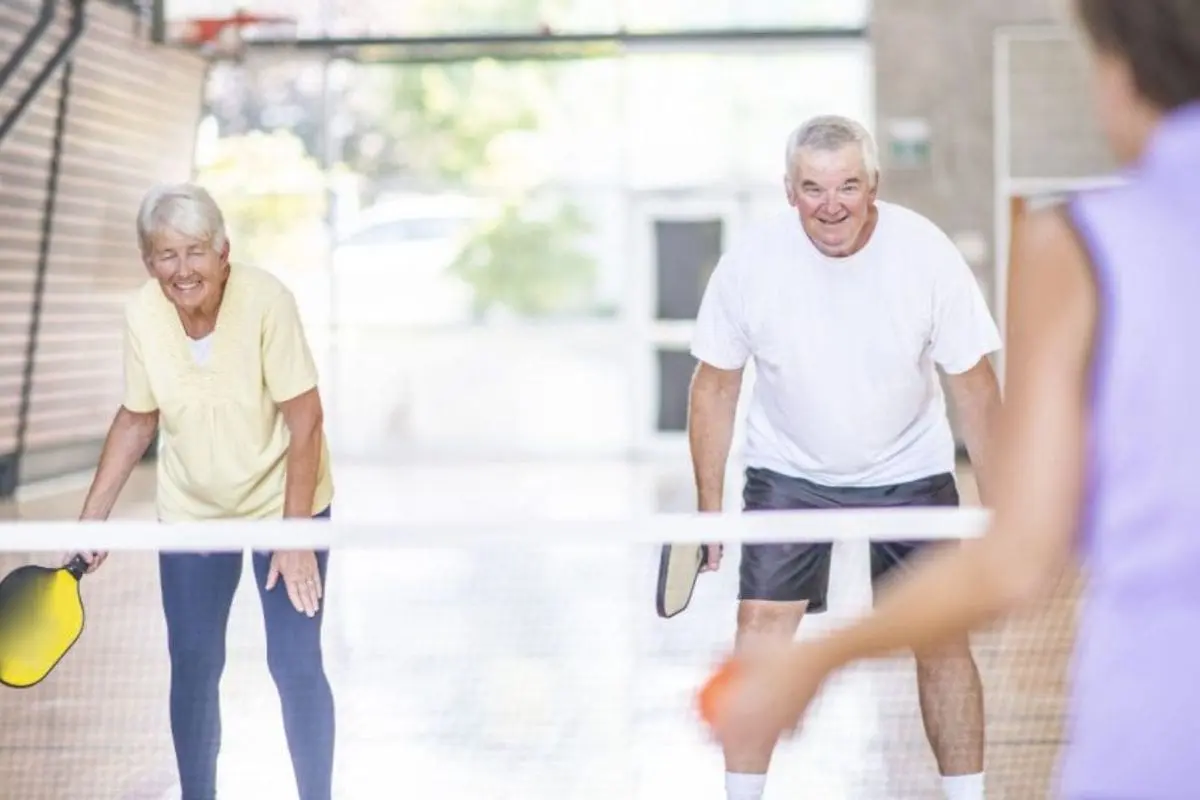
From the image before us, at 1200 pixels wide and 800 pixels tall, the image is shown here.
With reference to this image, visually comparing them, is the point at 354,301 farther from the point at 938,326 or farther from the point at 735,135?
the point at 938,326

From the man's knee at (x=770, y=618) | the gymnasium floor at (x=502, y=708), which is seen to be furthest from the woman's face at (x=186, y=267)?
the man's knee at (x=770, y=618)

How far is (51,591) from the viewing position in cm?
397

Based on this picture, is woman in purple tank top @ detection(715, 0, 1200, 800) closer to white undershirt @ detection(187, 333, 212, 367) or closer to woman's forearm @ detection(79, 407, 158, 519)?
white undershirt @ detection(187, 333, 212, 367)

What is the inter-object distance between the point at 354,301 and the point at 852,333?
1485 cm

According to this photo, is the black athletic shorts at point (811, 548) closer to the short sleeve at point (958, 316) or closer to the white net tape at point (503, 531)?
the short sleeve at point (958, 316)

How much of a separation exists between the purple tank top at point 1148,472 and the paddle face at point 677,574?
283 centimetres

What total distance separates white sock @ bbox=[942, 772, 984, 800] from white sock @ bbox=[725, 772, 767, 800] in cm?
46

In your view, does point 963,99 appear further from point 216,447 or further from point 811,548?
point 216,447

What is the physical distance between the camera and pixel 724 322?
13.8ft

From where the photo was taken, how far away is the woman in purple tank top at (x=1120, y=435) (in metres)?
1.29

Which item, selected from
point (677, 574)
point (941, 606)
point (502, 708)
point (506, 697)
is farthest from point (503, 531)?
point (506, 697)

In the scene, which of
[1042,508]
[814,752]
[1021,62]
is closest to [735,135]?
[1021,62]

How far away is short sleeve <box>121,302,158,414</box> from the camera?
4117mm

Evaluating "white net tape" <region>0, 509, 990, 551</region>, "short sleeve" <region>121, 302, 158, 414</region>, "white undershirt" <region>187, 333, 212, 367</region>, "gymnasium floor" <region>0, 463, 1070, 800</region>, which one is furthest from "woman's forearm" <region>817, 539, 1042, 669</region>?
"short sleeve" <region>121, 302, 158, 414</region>
